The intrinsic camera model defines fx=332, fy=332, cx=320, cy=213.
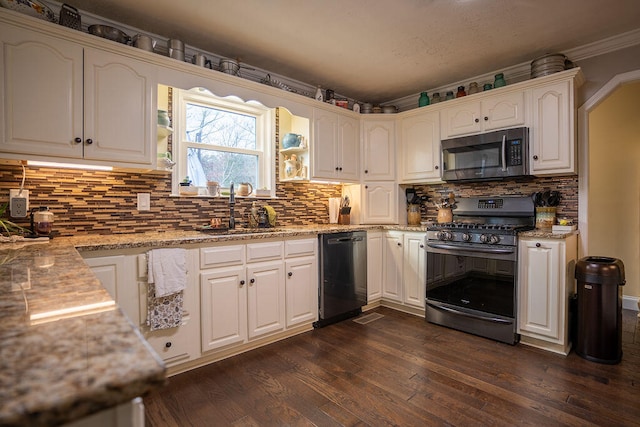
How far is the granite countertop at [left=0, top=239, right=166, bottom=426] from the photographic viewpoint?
372mm

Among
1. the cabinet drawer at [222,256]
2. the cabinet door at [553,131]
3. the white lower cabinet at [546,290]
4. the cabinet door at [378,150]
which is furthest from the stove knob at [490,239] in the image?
the cabinet drawer at [222,256]

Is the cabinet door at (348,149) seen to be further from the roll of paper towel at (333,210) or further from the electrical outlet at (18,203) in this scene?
the electrical outlet at (18,203)

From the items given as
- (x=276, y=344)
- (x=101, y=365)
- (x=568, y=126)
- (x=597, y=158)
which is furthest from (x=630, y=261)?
(x=101, y=365)

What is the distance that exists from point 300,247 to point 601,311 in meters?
2.32

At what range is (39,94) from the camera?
1.98m

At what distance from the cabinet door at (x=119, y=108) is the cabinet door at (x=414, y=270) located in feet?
8.30

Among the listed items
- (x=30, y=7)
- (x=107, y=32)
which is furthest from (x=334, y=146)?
(x=30, y=7)

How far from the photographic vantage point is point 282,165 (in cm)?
357

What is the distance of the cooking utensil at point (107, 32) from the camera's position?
220 centimetres

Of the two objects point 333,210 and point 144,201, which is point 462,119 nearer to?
point 333,210

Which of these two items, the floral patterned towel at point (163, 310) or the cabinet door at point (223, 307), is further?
the cabinet door at point (223, 307)

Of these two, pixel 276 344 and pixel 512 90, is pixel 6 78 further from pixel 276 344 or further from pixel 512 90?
pixel 512 90

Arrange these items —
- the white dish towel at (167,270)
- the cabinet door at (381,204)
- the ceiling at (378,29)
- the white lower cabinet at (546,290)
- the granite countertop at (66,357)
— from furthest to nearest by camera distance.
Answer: the cabinet door at (381,204)
the white lower cabinet at (546,290)
the ceiling at (378,29)
the white dish towel at (167,270)
the granite countertop at (66,357)

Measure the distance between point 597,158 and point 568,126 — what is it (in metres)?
1.39
